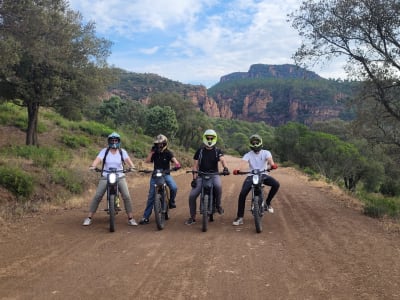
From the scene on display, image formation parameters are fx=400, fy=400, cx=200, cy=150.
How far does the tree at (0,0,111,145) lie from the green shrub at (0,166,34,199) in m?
4.65

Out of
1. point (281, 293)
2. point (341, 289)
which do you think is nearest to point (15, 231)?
point (281, 293)

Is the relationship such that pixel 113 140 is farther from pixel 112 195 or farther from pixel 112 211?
pixel 112 211

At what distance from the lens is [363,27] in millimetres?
12305

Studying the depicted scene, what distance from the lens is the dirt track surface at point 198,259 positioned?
196 inches

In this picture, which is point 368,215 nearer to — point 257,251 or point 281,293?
point 257,251

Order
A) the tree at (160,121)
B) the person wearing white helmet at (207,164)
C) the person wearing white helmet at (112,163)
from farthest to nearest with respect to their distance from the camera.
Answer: the tree at (160,121) < the person wearing white helmet at (207,164) < the person wearing white helmet at (112,163)

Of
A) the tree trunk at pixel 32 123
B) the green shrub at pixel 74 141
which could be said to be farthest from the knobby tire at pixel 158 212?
the green shrub at pixel 74 141

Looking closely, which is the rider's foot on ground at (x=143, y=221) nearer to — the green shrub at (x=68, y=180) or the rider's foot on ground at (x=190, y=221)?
the rider's foot on ground at (x=190, y=221)

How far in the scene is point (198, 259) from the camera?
6.25 meters

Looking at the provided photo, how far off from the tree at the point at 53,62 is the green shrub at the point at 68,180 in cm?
430

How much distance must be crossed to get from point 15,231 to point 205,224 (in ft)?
12.4

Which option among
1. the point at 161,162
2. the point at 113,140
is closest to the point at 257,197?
the point at 161,162

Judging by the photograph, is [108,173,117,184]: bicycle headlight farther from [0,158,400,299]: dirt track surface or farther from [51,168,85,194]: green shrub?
[51,168,85,194]: green shrub

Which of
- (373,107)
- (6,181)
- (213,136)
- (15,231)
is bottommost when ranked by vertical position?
(15,231)
